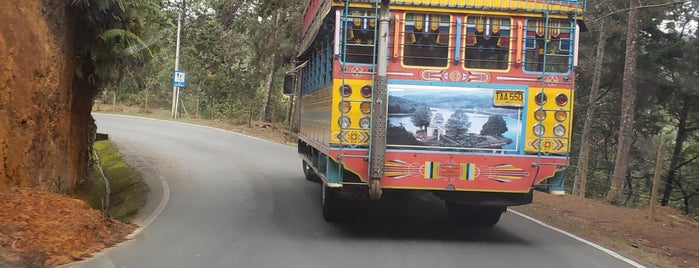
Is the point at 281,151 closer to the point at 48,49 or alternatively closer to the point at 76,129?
the point at 76,129

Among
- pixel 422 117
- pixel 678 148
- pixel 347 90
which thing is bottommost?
pixel 678 148

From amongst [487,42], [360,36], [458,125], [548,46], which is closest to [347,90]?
[360,36]

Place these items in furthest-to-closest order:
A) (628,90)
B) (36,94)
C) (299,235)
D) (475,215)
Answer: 1. (628,90)
2. (475,215)
3. (299,235)
4. (36,94)

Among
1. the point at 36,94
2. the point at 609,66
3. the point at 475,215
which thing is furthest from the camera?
the point at 609,66

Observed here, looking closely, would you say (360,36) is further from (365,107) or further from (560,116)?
(560,116)

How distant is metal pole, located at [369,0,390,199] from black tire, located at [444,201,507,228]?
1.96m

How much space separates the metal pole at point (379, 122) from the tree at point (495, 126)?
1.29 metres

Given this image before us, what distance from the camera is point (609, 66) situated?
22.6 metres

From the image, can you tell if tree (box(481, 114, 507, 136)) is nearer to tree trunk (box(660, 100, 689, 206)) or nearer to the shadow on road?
the shadow on road

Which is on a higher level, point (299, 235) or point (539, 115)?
point (539, 115)

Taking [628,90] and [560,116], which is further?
[628,90]

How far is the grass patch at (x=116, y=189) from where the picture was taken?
400 inches

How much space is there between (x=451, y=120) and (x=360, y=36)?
1532 millimetres

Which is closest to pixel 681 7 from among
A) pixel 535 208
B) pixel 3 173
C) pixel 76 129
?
pixel 535 208
